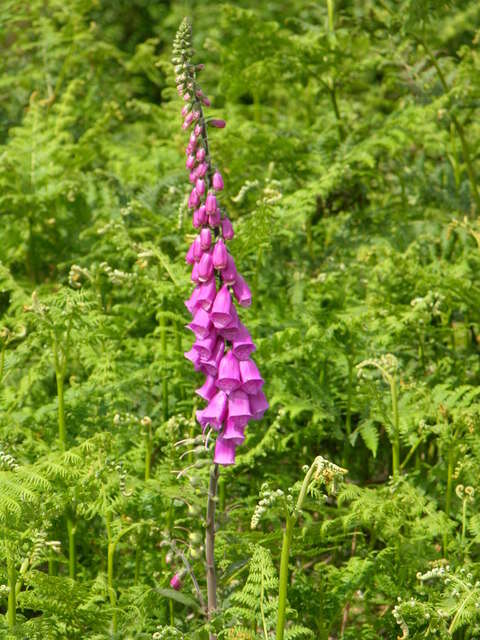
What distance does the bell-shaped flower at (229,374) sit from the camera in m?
2.74

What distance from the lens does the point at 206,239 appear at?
272cm

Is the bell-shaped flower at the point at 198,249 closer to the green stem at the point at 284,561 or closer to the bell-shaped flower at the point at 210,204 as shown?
the bell-shaped flower at the point at 210,204

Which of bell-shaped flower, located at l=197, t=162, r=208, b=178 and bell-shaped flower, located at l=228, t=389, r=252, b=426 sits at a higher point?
bell-shaped flower, located at l=197, t=162, r=208, b=178

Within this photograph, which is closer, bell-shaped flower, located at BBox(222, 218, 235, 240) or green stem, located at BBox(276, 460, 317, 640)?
green stem, located at BBox(276, 460, 317, 640)

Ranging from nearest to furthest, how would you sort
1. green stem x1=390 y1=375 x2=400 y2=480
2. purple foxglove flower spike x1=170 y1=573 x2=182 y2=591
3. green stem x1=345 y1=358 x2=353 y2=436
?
purple foxglove flower spike x1=170 y1=573 x2=182 y2=591, green stem x1=390 y1=375 x2=400 y2=480, green stem x1=345 y1=358 x2=353 y2=436

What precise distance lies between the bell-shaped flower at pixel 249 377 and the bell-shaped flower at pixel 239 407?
1.0 inches

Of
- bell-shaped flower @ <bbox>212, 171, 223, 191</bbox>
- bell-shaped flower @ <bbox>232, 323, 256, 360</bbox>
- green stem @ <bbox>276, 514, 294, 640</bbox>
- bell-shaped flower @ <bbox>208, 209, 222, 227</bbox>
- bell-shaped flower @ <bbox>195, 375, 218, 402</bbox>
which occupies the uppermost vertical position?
bell-shaped flower @ <bbox>212, 171, 223, 191</bbox>

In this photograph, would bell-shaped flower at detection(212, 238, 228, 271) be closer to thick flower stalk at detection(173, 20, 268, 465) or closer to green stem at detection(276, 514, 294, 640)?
thick flower stalk at detection(173, 20, 268, 465)

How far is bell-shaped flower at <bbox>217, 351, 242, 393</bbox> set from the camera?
108 inches

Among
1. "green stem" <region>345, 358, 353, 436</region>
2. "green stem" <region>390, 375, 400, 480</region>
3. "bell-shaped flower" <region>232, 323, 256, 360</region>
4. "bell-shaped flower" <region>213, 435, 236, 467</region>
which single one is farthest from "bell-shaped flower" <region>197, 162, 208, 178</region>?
"green stem" <region>345, 358, 353, 436</region>

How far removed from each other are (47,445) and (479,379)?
2.27 m

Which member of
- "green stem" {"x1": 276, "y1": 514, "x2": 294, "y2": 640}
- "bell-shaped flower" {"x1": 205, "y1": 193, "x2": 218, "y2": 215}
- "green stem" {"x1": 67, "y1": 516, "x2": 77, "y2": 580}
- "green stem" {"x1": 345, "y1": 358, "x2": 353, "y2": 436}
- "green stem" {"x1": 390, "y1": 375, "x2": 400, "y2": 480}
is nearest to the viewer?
"green stem" {"x1": 276, "y1": 514, "x2": 294, "y2": 640}

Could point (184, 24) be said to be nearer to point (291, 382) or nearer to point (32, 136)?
point (291, 382)

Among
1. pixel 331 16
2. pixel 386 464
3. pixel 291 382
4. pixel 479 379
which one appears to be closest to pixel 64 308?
pixel 291 382
